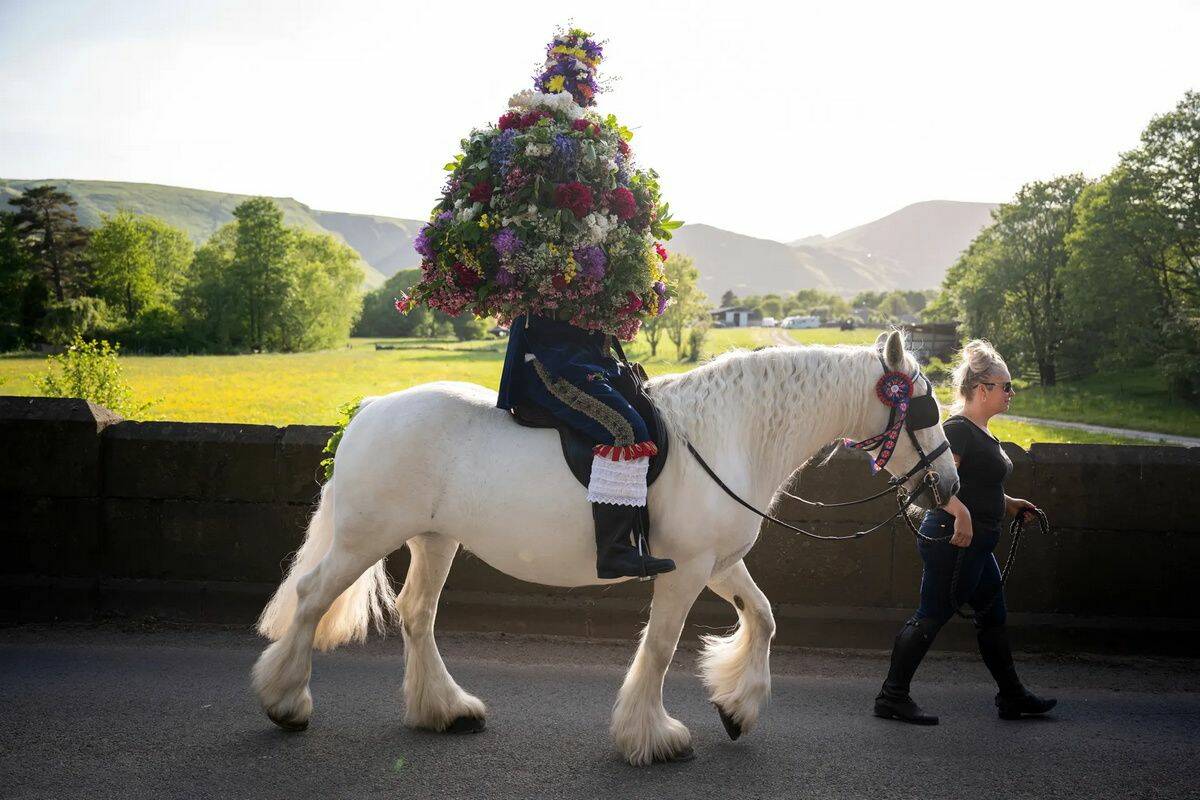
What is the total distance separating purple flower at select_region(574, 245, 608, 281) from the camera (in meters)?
4.25

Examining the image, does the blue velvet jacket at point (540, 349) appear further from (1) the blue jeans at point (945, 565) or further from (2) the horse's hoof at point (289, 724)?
(1) the blue jeans at point (945, 565)

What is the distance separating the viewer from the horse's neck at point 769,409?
4.53 meters

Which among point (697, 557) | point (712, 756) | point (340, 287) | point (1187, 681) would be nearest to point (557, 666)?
point (712, 756)

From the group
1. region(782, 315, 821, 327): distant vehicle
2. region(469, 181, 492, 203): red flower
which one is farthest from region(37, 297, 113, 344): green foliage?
region(782, 315, 821, 327): distant vehicle

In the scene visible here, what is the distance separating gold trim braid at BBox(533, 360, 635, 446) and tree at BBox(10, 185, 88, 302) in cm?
2802

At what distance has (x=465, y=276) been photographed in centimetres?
448

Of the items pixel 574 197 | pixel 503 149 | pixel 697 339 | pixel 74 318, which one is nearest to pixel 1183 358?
pixel 697 339

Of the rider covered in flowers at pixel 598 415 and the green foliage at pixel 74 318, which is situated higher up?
the rider covered in flowers at pixel 598 415

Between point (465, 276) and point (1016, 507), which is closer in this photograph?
point (465, 276)

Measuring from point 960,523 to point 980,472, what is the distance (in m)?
0.46

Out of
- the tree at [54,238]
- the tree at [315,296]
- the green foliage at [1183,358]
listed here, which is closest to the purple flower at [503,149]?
the tree at [54,238]

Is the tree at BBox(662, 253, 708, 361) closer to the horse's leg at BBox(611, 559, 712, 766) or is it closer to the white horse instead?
the white horse

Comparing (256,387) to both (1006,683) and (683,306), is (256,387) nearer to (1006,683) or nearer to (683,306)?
(1006,683)

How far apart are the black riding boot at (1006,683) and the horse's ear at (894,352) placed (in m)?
1.80
